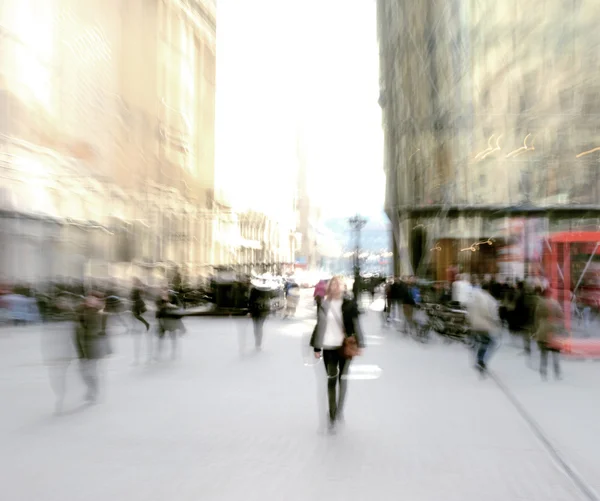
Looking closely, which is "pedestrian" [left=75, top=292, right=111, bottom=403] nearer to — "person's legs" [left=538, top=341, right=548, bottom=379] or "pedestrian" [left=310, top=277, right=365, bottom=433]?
"pedestrian" [left=310, top=277, right=365, bottom=433]

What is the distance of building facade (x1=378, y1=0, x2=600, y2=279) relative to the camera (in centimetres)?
3022

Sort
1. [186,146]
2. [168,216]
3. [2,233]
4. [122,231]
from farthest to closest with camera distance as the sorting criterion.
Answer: [186,146]
[168,216]
[122,231]
[2,233]

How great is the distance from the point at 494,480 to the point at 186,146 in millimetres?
56257

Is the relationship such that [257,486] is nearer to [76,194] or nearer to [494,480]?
[494,480]

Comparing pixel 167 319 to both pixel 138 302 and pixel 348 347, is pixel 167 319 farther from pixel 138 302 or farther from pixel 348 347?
pixel 348 347

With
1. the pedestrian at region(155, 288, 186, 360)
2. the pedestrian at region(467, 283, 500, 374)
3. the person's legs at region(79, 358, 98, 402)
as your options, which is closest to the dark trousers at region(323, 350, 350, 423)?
the person's legs at region(79, 358, 98, 402)

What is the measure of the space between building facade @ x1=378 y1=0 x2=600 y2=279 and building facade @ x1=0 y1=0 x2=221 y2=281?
614 inches

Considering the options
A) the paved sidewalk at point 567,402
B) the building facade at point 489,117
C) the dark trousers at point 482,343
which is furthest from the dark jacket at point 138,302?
the dark trousers at point 482,343

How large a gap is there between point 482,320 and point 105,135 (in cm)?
3405

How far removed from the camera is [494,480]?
5.94 meters

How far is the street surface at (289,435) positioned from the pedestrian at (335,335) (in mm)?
575

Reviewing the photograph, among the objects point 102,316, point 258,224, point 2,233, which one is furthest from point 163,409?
point 258,224

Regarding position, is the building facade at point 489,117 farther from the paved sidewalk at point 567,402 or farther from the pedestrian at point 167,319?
the pedestrian at point 167,319

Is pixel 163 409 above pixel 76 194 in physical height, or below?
below
